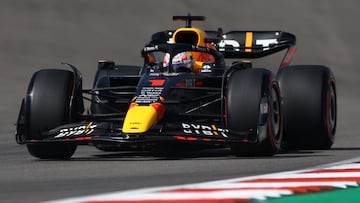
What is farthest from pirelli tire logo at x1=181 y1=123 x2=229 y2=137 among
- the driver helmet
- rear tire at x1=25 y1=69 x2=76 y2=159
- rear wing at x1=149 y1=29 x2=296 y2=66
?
rear wing at x1=149 y1=29 x2=296 y2=66

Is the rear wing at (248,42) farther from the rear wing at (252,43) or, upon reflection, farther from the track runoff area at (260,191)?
the track runoff area at (260,191)

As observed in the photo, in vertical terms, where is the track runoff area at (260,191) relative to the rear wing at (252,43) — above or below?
below

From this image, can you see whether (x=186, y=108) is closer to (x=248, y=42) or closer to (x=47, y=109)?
(x=47, y=109)

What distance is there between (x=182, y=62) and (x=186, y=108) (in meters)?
0.85

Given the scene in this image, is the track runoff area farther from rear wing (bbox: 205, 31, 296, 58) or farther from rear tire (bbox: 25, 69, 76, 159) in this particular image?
rear wing (bbox: 205, 31, 296, 58)

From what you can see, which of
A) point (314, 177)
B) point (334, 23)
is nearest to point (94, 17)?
point (334, 23)

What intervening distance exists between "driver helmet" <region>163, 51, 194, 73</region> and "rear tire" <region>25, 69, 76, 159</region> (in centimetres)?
165

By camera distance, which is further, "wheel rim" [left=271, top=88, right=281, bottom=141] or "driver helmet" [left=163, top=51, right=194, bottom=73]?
"driver helmet" [left=163, top=51, right=194, bottom=73]

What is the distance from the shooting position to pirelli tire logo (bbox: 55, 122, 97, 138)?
12.3 m

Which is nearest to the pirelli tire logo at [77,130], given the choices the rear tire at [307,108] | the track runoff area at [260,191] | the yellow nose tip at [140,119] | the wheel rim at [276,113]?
the yellow nose tip at [140,119]

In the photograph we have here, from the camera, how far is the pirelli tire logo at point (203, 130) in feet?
39.8

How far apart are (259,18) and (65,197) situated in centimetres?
3453

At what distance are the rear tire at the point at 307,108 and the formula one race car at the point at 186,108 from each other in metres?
0.01

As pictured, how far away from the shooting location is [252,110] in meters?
12.2
